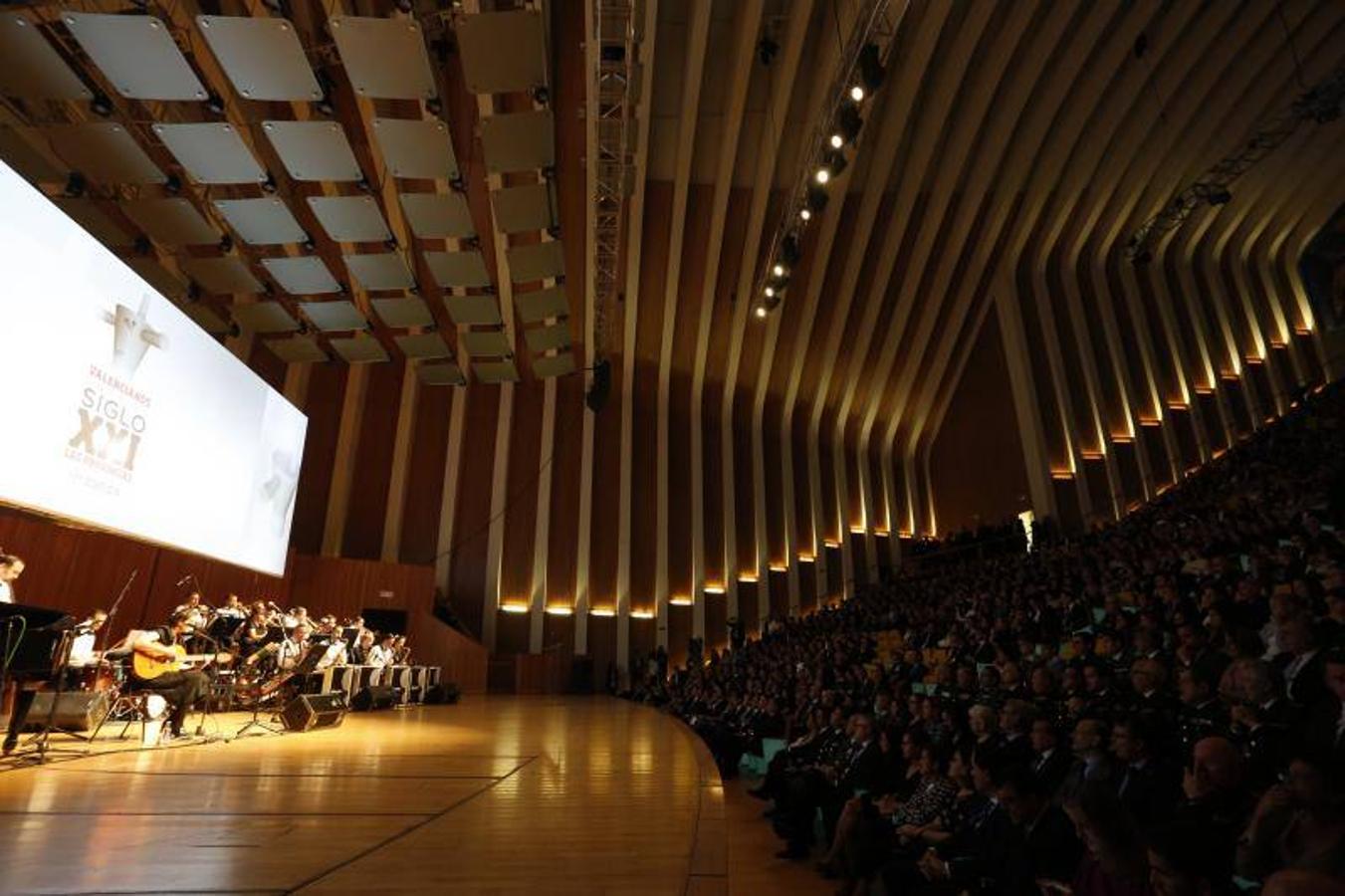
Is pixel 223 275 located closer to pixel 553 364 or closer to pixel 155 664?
pixel 553 364

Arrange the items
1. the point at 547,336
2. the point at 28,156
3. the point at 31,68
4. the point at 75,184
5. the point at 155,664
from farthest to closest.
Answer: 1. the point at 547,336
2. the point at 75,184
3. the point at 28,156
4. the point at 31,68
5. the point at 155,664

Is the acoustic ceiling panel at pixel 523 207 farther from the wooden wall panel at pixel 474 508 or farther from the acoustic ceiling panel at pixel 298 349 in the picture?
the wooden wall panel at pixel 474 508

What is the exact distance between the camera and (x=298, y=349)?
12.5 m

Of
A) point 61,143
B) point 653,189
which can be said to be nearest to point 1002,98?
point 653,189

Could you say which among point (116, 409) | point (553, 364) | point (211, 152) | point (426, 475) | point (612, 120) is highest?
point (612, 120)

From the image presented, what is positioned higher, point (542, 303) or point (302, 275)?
point (542, 303)

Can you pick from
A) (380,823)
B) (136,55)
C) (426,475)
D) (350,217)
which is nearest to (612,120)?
(350,217)

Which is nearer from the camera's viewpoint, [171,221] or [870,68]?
[870,68]

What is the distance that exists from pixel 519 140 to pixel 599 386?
8.26 m

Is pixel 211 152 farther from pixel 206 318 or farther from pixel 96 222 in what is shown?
pixel 206 318

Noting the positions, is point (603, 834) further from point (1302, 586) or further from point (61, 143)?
point (61, 143)

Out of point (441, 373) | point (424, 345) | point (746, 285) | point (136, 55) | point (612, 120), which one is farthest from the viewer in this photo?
point (746, 285)

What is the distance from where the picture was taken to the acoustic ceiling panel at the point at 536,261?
9.54 m

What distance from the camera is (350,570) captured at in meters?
12.5
